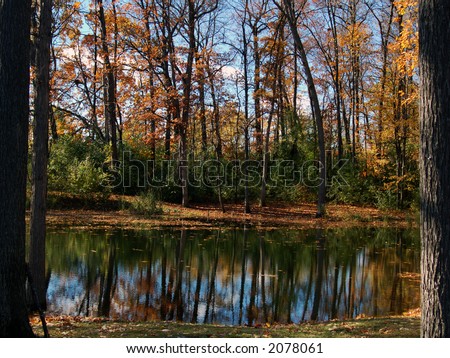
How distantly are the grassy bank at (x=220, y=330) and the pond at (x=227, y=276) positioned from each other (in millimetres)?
1282

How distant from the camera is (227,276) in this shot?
35.4ft

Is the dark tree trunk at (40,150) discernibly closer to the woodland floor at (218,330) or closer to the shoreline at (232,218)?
the woodland floor at (218,330)

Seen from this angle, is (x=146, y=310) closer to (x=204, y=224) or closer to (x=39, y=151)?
(x=39, y=151)

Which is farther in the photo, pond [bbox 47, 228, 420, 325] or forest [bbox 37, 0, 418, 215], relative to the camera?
forest [bbox 37, 0, 418, 215]

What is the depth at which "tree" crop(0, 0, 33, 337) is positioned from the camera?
181 inches

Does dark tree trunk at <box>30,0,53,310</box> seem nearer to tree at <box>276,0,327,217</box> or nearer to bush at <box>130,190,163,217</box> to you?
bush at <box>130,190,163,217</box>

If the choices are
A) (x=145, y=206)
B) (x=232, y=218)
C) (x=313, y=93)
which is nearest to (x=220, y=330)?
(x=145, y=206)

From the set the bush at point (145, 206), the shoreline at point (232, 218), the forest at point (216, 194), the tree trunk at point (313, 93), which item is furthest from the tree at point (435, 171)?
the bush at point (145, 206)

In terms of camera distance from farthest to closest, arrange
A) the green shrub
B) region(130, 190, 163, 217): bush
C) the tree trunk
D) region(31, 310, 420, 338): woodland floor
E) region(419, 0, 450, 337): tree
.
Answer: the green shrub
the tree trunk
region(130, 190, 163, 217): bush
region(31, 310, 420, 338): woodland floor
region(419, 0, 450, 337): tree

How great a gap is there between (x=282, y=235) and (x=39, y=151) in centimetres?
1076

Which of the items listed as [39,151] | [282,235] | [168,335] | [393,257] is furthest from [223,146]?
[168,335]

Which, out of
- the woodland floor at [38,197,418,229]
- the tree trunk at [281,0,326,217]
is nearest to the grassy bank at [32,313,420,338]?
the woodland floor at [38,197,418,229]

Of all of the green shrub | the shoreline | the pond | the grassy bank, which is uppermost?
the green shrub

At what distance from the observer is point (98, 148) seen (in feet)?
88.1
